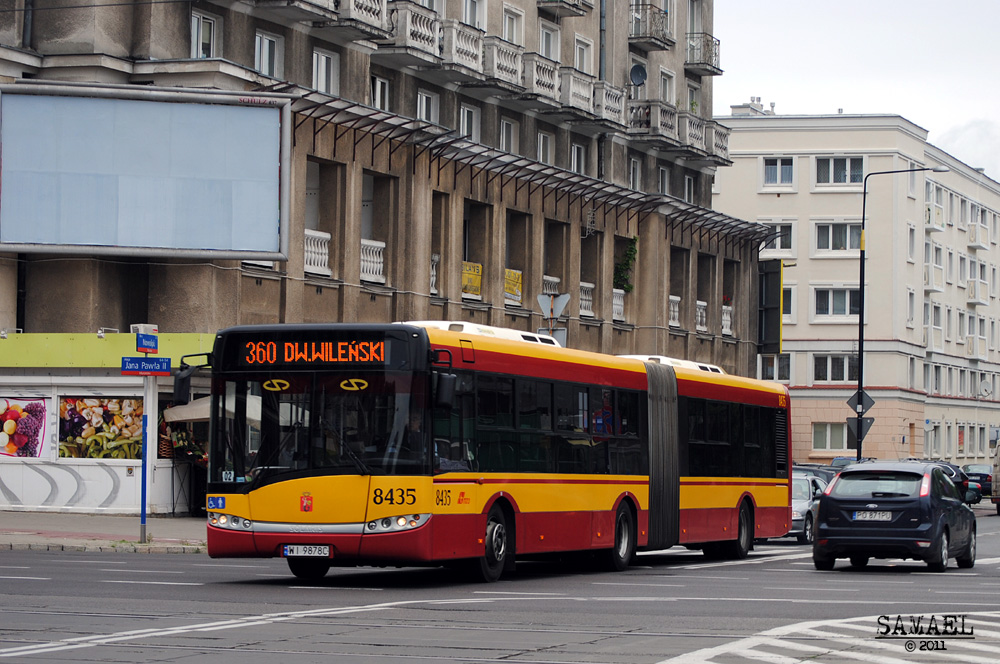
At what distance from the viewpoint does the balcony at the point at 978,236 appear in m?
98.6

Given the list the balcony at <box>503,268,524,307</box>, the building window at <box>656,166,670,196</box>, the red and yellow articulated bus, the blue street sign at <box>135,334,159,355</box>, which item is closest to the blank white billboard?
the blue street sign at <box>135,334,159,355</box>

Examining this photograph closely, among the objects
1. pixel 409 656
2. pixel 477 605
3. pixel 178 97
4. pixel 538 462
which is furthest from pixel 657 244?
pixel 409 656

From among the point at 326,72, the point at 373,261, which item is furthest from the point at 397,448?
the point at 326,72

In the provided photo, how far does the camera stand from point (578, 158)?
50375mm

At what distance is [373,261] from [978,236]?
68.5 meters

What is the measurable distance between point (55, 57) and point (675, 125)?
2460cm

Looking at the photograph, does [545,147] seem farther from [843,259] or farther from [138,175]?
[843,259]

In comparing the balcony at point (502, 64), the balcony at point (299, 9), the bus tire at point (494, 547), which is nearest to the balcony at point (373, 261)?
the balcony at point (299, 9)

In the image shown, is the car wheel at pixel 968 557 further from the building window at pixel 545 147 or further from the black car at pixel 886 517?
the building window at pixel 545 147

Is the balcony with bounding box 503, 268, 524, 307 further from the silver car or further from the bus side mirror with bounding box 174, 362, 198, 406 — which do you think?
the bus side mirror with bounding box 174, 362, 198, 406

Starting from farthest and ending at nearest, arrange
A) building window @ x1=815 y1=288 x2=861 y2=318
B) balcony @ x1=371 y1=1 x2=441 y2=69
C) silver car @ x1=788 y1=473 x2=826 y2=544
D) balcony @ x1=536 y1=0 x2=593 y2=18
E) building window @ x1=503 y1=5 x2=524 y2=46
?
1. building window @ x1=815 y1=288 x2=861 y2=318
2. balcony @ x1=536 y1=0 x2=593 y2=18
3. building window @ x1=503 y1=5 x2=524 y2=46
4. balcony @ x1=371 y1=1 x2=441 y2=69
5. silver car @ x1=788 y1=473 x2=826 y2=544

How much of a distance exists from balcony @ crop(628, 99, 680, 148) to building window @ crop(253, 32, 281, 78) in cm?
1732

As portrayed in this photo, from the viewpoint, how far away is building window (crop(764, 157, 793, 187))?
289 ft

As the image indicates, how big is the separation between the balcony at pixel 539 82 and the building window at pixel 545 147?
180 cm
